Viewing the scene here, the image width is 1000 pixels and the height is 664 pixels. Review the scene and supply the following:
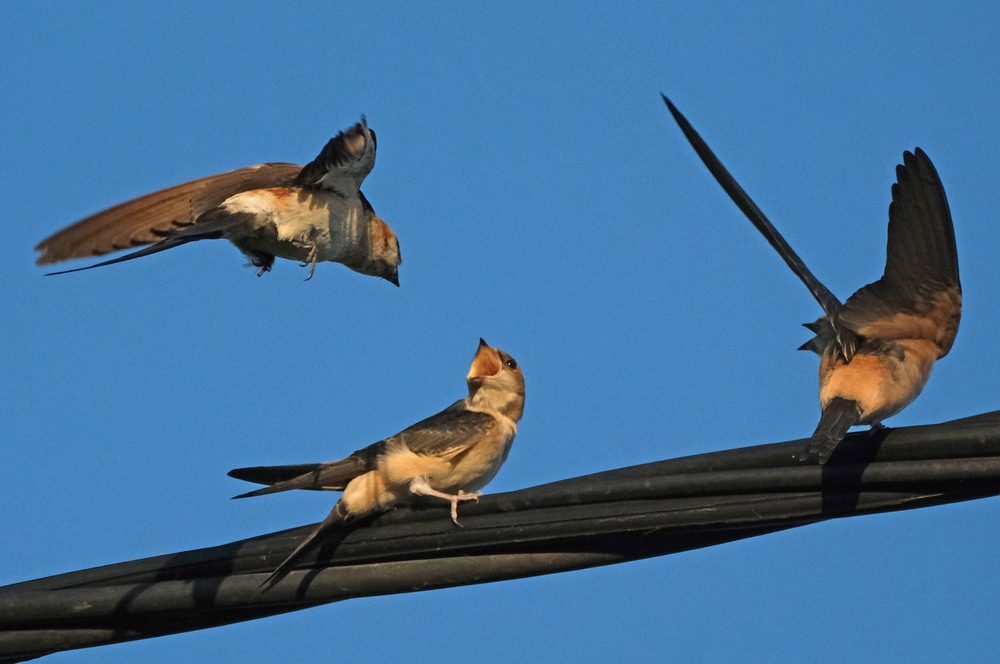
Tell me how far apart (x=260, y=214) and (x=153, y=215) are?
597mm

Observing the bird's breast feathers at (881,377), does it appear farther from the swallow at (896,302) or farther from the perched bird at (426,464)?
the perched bird at (426,464)

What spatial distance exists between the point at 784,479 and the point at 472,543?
92 centimetres

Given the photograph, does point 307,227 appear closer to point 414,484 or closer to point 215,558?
point 414,484

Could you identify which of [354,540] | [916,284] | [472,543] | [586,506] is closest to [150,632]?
[354,540]

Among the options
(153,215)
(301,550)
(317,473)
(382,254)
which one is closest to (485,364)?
(317,473)

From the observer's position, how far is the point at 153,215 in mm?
7020

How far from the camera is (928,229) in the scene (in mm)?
5164

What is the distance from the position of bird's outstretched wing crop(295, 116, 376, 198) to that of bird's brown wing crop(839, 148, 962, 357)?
265 centimetres

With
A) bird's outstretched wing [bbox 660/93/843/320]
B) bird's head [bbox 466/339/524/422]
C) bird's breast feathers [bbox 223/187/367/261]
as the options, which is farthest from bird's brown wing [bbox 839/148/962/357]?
bird's breast feathers [bbox 223/187/367/261]

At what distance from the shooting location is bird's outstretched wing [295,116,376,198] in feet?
22.1

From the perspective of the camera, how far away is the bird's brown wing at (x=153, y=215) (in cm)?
656

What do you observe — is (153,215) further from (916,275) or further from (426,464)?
(916,275)

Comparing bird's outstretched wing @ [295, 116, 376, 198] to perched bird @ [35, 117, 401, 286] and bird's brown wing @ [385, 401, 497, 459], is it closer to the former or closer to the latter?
perched bird @ [35, 117, 401, 286]

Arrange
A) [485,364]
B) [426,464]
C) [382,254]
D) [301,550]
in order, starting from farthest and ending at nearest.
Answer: [382,254] < [485,364] < [426,464] < [301,550]
